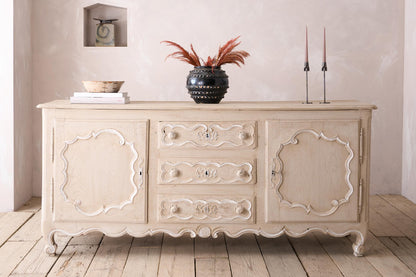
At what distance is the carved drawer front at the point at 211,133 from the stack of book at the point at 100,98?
24 centimetres

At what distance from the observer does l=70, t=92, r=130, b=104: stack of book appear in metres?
2.57

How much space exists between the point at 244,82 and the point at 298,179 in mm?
1309

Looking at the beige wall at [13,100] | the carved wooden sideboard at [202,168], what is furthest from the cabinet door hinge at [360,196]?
the beige wall at [13,100]

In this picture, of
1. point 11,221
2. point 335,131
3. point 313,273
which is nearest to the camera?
point 313,273

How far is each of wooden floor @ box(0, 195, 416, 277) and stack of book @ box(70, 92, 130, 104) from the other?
751 mm

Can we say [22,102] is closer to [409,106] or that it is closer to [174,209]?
[174,209]

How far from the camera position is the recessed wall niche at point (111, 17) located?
375cm

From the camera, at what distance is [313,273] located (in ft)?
7.79

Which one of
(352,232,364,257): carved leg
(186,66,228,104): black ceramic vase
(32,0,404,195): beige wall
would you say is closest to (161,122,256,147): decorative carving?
(186,66,228,104): black ceramic vase

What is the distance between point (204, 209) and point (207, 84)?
2.04 feet

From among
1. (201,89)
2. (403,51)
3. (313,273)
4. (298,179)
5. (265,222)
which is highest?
(403,51)

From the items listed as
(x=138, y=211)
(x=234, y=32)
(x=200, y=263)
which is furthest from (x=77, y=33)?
(x=200, y=263)

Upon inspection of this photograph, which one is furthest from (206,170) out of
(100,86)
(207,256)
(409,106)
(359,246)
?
(409,106)

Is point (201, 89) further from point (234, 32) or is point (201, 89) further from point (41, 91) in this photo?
point (41, 91)
